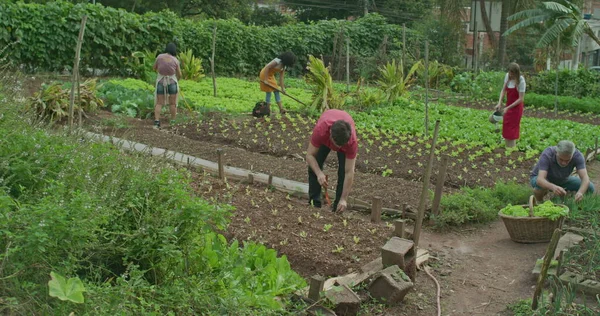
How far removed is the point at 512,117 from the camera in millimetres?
11633

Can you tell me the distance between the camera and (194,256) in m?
4.43

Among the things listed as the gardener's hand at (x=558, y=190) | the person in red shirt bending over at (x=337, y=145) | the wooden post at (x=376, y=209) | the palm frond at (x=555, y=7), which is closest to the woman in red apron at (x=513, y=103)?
the gardener's hand at (x=558, y=190)

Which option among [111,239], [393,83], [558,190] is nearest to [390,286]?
[111,239]

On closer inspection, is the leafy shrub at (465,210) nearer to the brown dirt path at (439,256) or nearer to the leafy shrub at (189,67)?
the brown dirt path at (439,256)

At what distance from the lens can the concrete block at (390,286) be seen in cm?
543

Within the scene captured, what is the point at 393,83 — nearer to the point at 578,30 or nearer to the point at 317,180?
the point at 578,30

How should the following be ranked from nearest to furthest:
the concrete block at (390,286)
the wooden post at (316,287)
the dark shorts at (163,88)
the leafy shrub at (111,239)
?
the leafy shrub at (111,239), the wooden post at (316,287), the concrete block at (390,286), the dark shorts at (163,88)

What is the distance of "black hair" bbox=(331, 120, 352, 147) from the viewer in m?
6.48

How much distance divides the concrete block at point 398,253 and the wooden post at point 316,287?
0.98 m

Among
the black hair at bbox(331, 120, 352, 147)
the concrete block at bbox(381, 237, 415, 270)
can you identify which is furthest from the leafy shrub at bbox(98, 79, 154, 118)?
the concrete block at bbox(381, 237, 415, 270)

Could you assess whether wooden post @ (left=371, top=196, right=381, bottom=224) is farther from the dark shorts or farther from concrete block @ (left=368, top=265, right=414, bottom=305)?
the dark shorts

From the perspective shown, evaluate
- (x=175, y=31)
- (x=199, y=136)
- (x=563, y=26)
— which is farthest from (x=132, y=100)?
(x=563, y=26)

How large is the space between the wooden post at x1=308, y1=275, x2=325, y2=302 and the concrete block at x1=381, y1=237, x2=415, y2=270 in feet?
3.21

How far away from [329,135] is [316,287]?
2.44m
